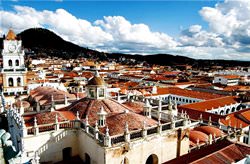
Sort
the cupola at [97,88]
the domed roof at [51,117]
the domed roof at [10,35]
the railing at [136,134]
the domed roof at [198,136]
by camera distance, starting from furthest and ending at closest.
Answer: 1. the domed roof at [10,35]
2. the domed roof at [198,136]
3. the cupola at [97,88]
4. the domed roof at [51,117]
5. the railing at [136,134]

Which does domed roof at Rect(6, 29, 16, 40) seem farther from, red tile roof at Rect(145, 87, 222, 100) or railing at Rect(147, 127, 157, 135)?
red tile roof at Rect(145, 87, 222, 100)

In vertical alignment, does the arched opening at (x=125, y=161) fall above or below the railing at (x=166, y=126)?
below

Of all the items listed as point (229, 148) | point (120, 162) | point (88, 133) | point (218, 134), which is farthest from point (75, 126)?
point (218, 134)

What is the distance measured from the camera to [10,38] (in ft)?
125

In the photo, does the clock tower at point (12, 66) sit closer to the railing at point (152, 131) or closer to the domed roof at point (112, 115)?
the domed roof at point (112, 115)

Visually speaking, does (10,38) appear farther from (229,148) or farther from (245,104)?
(245,104)

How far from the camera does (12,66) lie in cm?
3869

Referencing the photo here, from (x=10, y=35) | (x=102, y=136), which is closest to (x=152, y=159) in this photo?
(x=102, y=136)

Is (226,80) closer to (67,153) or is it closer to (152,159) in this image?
(152,159)

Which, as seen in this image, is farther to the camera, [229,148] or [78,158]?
[78,158]

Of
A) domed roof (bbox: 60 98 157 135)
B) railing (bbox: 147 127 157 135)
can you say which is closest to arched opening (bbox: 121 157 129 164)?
domed roof (bbox: 60 98 157 135)

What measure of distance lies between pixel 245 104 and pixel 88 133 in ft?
151

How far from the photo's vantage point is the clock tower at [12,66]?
37969 mm

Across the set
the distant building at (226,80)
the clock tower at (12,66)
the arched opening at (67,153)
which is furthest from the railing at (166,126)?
the distant building at (226,80)
